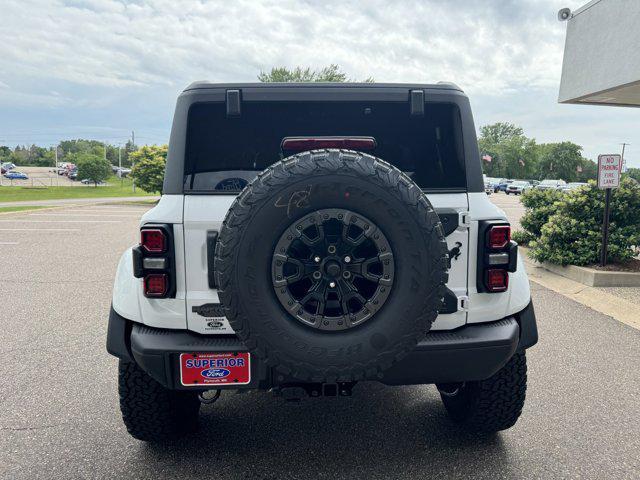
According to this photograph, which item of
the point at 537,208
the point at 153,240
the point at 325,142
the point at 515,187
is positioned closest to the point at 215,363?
the point at 153,240

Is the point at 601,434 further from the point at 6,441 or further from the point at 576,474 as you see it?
the point at 6,441

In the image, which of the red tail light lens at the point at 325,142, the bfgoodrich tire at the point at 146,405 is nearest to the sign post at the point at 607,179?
the red tail light lens at the point at 325,142

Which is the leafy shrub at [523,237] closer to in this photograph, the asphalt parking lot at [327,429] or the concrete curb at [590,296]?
the concrete curb at [590,296]

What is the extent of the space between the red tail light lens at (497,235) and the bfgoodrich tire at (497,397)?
71 cm

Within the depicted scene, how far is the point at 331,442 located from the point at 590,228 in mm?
6659

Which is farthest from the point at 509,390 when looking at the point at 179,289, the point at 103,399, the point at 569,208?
the point at 569,208

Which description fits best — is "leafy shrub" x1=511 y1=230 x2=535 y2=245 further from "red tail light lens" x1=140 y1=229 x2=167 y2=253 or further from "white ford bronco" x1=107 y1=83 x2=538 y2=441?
"red tail light lens" x1=140 y1=229 x2=167 y2=253

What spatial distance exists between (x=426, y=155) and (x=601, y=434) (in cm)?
194

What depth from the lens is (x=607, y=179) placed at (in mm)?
7203

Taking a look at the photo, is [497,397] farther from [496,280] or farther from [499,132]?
[499,132]

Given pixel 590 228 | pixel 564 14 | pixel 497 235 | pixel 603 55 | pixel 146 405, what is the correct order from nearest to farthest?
pixel 497 235, pixel 146 405, pixel 590 228, pixel 603 55, pixel 564 14

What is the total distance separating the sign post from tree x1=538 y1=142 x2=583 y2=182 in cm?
9744

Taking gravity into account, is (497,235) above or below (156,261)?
above

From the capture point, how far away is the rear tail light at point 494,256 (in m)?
2.25
